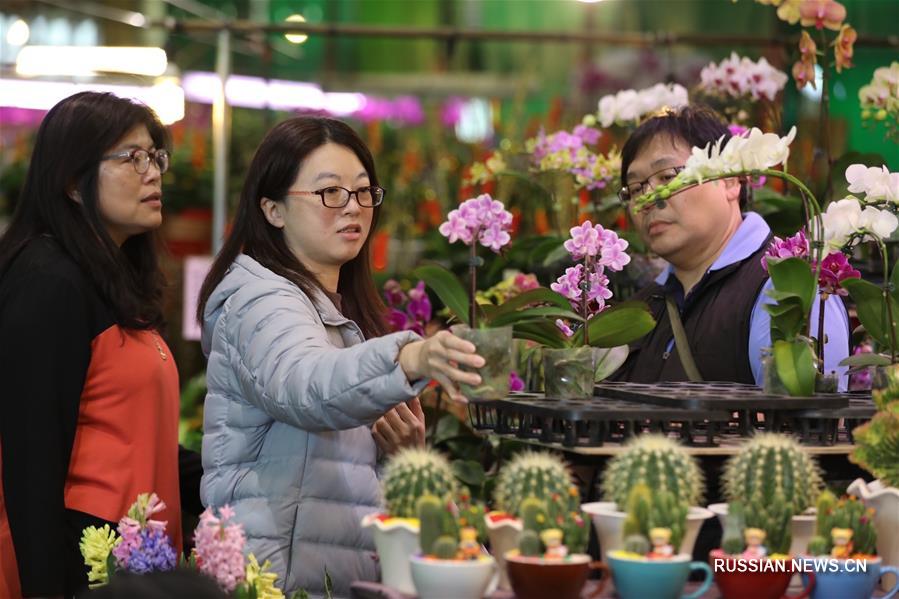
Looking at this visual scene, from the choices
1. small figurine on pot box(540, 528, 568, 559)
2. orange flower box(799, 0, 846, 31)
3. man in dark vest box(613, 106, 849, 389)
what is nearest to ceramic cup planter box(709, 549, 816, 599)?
small figurine on pot box(540, 528, 568, 559)

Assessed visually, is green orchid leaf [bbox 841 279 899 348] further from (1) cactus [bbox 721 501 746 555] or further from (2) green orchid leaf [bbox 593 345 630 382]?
(1) cactus [bbox 721 501 746 555]

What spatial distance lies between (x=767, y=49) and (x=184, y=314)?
8.36 feet

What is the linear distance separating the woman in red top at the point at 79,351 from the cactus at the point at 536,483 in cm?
111

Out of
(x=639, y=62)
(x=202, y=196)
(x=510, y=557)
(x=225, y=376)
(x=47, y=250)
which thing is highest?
(x=639, y=62)

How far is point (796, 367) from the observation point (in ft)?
6.81

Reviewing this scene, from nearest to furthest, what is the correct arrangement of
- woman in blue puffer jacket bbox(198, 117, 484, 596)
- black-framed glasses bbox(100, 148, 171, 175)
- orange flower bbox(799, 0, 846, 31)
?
woman in blue puffer jacket bbox(198, 117, 484, 596), black-framed glasses bbox(100, 148, 171, 175), orange flower bbox(799, 0, 846, 31)

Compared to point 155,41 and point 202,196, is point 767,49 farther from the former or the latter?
point 155,41

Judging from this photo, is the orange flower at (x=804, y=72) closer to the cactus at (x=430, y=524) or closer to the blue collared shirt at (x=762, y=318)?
the blue collared shirt at (x=762, y=318)

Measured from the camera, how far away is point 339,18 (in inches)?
318

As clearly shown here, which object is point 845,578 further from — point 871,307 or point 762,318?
point 762,318

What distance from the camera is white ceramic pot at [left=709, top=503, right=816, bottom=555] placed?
5.67ft

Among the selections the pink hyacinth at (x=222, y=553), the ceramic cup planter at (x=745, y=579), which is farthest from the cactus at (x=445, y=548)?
the pink hyacinth at (x=222, y=553)

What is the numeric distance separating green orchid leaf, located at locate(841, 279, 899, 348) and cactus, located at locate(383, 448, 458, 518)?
94 cm

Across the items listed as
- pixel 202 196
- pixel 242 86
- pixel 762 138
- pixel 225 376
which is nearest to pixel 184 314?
pixel 202 196
